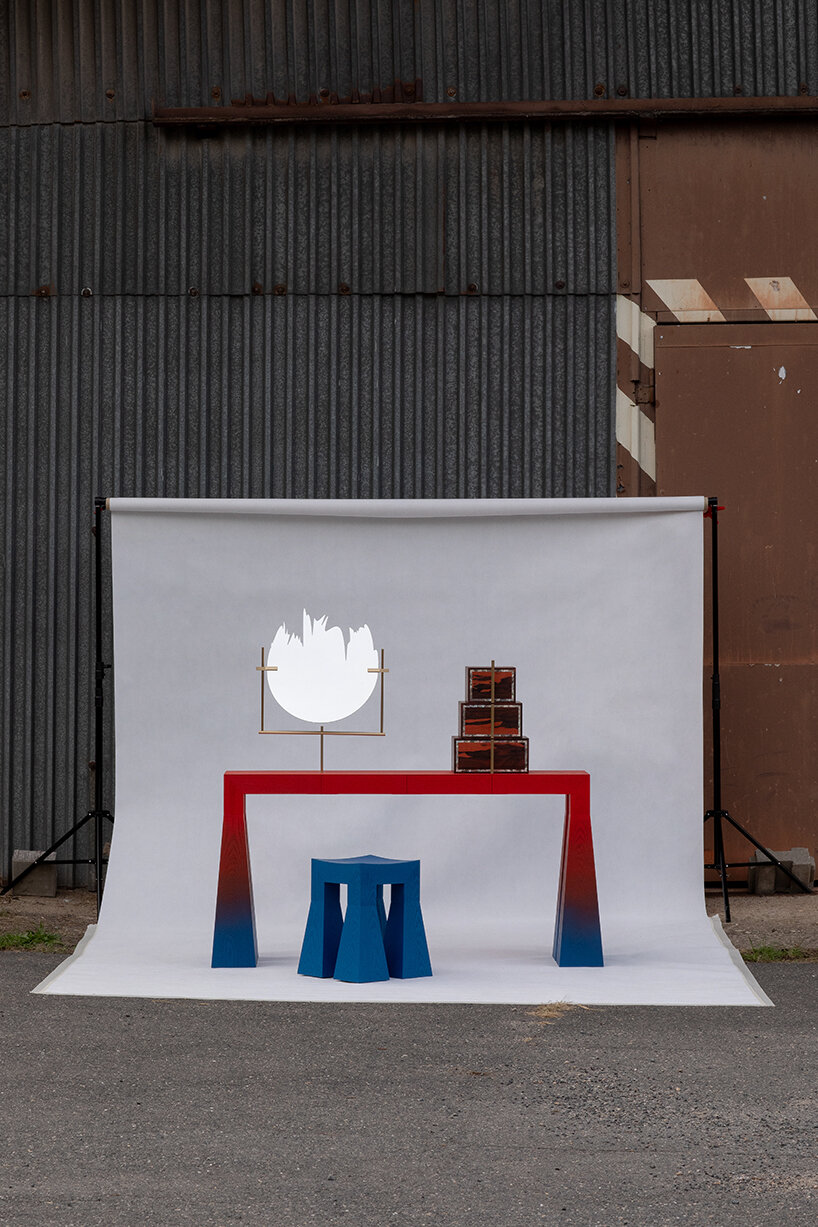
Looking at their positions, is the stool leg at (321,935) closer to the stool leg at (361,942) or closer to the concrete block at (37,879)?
the stool leg at (361,942)

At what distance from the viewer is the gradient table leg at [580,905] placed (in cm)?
585

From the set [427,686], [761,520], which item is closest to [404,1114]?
[427,686]

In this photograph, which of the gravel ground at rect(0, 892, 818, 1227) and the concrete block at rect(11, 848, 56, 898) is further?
the concrete block at rect(11, 848, 56, 898)

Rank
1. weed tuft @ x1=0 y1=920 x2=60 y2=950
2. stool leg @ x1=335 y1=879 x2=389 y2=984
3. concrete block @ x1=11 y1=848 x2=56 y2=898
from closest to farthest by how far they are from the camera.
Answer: stool leg @ x1=335 y1=879 x2=389 y2=984
weed tuft @ x1=0 y1=920 x2=60 y2=950
concrete block @ x1=11 y1=848 x2=56 y2=898

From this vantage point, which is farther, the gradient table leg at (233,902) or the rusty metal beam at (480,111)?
the rusty metal beam at (480,111)

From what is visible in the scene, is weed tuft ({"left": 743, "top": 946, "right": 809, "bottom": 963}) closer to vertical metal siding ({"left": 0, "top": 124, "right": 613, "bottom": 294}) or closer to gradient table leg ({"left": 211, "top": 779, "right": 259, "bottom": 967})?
gradient table leg ({"left": 211, "top": 779, "right": 259, "bottom": 967})

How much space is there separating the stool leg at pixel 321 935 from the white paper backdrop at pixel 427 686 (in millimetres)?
906

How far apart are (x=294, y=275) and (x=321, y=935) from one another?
3859 mm

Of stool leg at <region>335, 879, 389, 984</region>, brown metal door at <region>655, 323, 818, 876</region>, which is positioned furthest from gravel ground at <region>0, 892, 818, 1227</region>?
brown metal door at <region>655, 323, 818, 876</region>

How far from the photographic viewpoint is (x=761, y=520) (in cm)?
750

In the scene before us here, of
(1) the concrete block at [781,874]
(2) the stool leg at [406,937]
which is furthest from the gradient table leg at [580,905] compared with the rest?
(1) the concrete block at [781,874]

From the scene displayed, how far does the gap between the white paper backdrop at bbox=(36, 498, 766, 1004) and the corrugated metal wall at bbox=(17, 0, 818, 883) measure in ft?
2.54

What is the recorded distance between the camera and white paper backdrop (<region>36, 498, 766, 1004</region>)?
6727mm

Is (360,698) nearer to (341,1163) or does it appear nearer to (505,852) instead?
(505,852)
